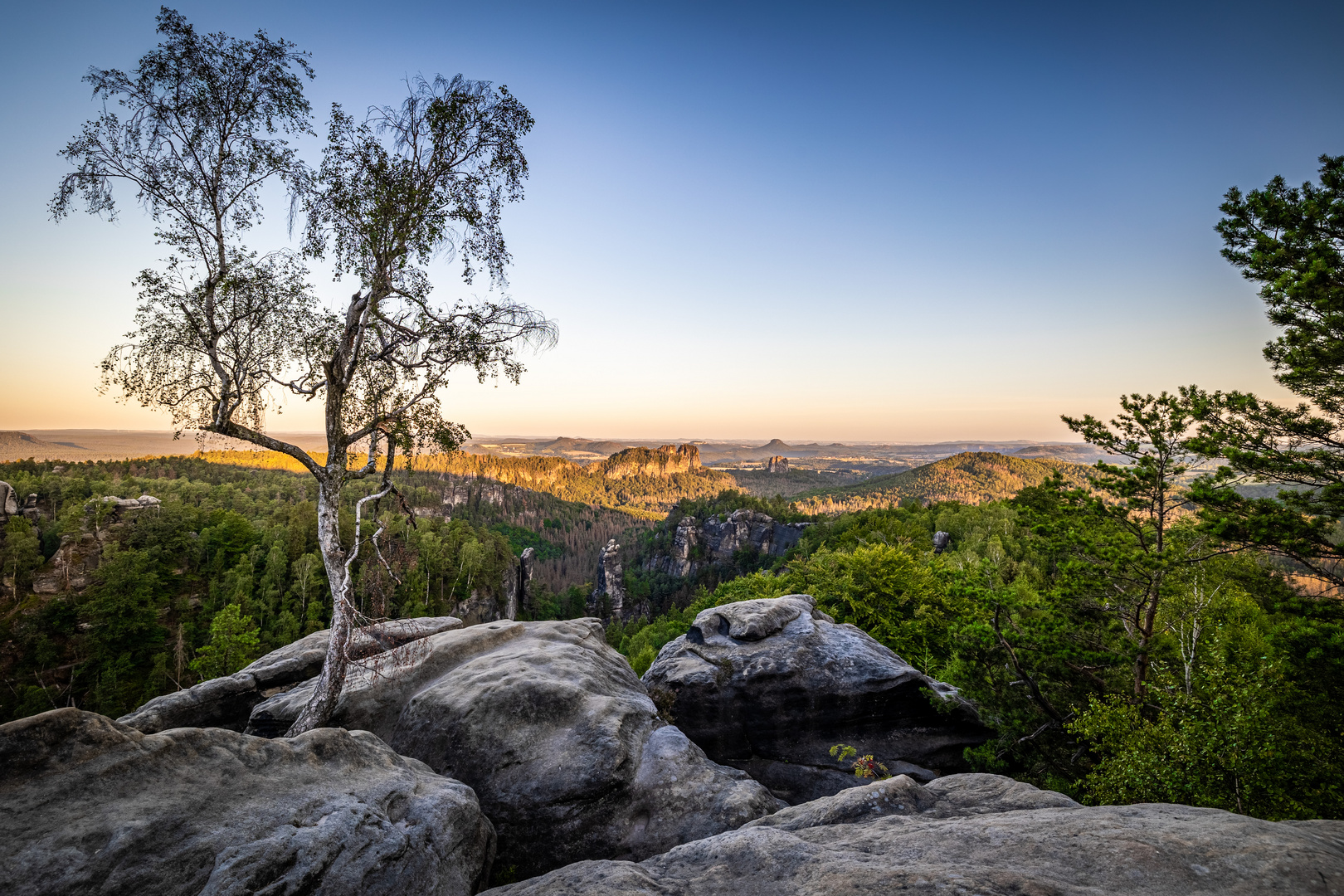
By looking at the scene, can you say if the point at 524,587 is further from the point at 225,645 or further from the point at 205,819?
Result: the point at 205,819

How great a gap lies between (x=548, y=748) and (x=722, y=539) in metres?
119

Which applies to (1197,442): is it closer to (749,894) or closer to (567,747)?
(749,894)

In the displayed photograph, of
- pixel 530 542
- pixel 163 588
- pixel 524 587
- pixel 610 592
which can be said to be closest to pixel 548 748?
pixel 163 588

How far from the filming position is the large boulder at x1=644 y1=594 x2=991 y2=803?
13867 millimetres

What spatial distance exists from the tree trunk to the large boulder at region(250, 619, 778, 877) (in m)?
0.79

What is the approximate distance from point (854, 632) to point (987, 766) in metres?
4.73

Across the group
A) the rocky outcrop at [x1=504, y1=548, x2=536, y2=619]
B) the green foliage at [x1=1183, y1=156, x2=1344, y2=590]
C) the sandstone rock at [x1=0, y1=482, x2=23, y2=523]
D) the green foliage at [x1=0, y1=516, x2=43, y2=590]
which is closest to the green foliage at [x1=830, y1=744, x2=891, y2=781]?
the green foliage at [x1=1183, y1=156, x2=1344, y2=590]

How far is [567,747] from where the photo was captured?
30.6ft

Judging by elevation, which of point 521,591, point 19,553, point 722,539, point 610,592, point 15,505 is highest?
point 15,505

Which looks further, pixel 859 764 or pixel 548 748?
pixel 859 764

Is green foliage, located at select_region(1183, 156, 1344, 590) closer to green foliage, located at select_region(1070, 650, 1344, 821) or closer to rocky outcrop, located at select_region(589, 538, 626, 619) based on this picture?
green foliage, located at select_region(1070, 650, 1344, 821)

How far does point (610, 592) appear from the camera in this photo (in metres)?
106

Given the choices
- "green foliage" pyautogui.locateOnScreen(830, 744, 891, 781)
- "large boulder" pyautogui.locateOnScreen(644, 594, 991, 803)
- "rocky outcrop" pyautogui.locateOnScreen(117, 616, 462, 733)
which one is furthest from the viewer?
"large boulder" pyautogui.locateOnScreen(644, 594, 991, 803)

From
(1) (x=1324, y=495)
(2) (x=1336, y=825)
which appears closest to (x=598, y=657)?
(2) (x=1336, y=825)
